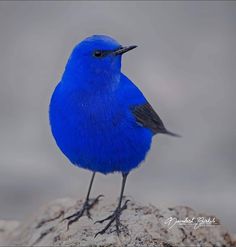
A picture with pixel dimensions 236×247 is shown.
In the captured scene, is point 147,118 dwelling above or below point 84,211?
above

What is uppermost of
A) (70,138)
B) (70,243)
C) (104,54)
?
(104,54)

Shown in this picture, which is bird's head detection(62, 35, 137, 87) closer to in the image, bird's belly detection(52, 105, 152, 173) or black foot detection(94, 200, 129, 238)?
bird's belly detection(52, 105, 152, 173)

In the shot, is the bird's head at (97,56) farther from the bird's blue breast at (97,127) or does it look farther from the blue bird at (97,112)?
the bird's blue breast at (97,127)

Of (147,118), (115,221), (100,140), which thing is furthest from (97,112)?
(115,221)

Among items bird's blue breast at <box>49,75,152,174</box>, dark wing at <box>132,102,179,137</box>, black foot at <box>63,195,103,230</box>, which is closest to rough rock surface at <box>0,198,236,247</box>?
black foot at <box>63,195,103,230</box>

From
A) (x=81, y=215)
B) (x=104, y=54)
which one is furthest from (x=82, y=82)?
(x=81, y=215)

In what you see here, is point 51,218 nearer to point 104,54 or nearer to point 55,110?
point 55,110

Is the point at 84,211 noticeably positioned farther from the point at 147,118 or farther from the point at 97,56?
the point at 97,56
